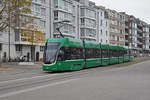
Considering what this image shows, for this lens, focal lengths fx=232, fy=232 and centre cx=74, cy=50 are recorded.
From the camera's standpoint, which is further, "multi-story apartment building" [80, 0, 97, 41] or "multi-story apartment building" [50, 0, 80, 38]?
"multi-story apartment building" [80, 0, 97, 41]

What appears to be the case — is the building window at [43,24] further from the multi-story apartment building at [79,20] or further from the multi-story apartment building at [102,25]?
the multi-story apartment building at [102,25]

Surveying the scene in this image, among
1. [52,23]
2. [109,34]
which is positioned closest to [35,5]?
[52,23]

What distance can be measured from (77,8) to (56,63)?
152 ft

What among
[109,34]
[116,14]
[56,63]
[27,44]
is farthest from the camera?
[116,14]

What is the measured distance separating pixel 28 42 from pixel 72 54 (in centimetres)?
2512

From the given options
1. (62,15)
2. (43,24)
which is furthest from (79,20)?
(43,24)

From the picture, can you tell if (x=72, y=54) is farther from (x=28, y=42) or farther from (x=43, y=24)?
(x=43, y=24)

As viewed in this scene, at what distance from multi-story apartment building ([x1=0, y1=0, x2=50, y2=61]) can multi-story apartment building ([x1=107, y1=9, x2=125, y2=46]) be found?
36.7 meters

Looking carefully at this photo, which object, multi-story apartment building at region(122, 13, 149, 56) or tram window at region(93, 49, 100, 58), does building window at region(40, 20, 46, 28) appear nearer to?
tram window at region(93, 49, 100, 58)

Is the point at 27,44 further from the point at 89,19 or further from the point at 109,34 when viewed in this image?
the point at 109,34

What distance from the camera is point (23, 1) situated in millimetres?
26203

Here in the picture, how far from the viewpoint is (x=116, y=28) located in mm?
89625

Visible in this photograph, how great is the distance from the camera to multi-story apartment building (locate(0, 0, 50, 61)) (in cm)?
4353

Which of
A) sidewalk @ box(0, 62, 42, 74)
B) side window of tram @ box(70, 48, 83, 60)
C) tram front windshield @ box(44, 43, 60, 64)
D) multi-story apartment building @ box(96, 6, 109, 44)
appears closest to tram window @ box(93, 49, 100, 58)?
side window of tram @ box(70, 48, 83, 60)
